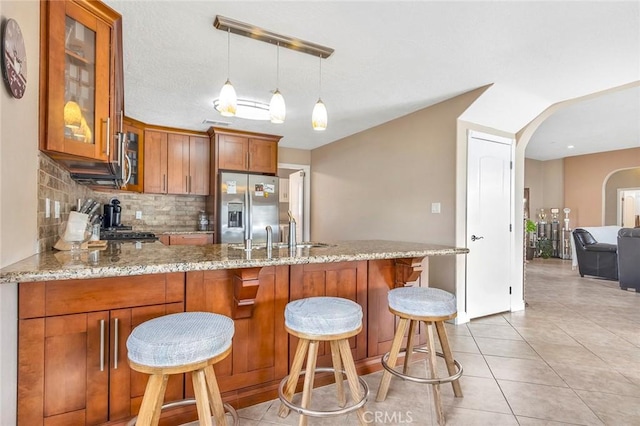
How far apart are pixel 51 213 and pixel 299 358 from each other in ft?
5.67

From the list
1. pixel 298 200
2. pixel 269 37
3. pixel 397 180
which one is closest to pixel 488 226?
pixel 397 180

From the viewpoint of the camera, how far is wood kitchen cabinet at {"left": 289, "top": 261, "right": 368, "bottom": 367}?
2.03 metres

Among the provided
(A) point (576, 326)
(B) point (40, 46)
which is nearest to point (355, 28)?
(B) point (40, 46)

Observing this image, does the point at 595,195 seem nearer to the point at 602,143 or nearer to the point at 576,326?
the point at 602,143

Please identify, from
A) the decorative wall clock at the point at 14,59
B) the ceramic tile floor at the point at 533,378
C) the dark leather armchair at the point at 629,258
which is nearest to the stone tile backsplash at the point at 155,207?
the decorative wall clock at the point at 14,59

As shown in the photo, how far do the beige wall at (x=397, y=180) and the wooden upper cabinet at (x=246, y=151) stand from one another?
1134 mm

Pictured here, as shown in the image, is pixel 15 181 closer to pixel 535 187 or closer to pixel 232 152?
pixel 232 152

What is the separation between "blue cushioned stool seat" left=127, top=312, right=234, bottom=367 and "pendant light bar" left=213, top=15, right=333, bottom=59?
1790 mm

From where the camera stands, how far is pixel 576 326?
330cm

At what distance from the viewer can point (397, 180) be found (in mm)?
4195

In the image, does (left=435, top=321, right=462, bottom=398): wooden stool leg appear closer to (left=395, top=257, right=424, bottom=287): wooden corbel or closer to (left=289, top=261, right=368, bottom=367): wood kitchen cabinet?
(left=395, top=257, right=424, bottom=287): wooden corbel

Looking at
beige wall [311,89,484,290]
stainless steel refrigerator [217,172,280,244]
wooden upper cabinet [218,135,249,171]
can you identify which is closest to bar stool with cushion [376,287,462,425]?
beige wall [311,89,484,290]

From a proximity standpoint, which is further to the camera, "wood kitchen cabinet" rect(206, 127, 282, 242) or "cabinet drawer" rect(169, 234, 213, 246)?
"wood kitchen cabinet" rect(206, 127, 282, 242)

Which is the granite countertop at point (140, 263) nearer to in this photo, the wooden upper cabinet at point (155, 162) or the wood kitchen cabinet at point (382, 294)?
the wood kitchen cabinet at point (382, 294)
